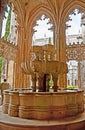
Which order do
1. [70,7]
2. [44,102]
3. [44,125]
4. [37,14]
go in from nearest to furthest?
[44,125]
[44,102]
[70,7]
[37,14]

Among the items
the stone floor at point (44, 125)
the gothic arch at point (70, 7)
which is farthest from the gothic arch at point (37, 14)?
the stone floor at point (44, 125)

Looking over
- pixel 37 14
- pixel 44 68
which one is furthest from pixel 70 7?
pixel 44 68

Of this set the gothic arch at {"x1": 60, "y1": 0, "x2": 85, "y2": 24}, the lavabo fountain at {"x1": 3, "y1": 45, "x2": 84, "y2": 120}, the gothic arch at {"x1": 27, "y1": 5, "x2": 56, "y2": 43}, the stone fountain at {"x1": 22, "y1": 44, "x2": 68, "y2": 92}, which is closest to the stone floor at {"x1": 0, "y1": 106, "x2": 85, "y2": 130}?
the lavabo fountain at {"x1": 3, "y1": 45, "x2": 84, "y2": 120}

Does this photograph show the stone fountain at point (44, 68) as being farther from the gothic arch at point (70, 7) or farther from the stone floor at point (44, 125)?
the gothic arch at point (70, 7)

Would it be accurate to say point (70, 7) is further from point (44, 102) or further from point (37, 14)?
point (44, 102)

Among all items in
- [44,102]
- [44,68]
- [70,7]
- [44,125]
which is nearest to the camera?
[44,125]

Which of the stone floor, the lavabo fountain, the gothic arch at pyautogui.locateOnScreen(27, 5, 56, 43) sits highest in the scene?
the gothic arch at pyautogui.locateOnScreen(27, 5, 56, 43)

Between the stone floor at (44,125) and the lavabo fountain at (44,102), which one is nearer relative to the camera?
the stone floor at (44,125)

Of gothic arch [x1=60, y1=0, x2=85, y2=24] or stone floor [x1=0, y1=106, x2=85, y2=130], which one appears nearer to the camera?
stone floor [x1=0, y1=106, x2=85, y2=130]

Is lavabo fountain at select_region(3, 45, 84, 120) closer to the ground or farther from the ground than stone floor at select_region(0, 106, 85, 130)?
farther from the ground

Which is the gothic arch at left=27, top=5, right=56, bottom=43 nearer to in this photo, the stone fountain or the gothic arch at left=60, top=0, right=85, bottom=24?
the gothic arch at left=60, top=0, right=85, bottom=24

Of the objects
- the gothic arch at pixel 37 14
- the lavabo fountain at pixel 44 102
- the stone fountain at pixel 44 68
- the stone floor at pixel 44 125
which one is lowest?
the stone floor at pixel 44 125

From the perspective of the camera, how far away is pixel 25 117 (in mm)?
3412

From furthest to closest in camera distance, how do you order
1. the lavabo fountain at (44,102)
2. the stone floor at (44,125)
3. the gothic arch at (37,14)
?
1. the gothic arch at (37,14)
2. the lavabo fountain at (44,102)
3. the stone floor at (44,125)
